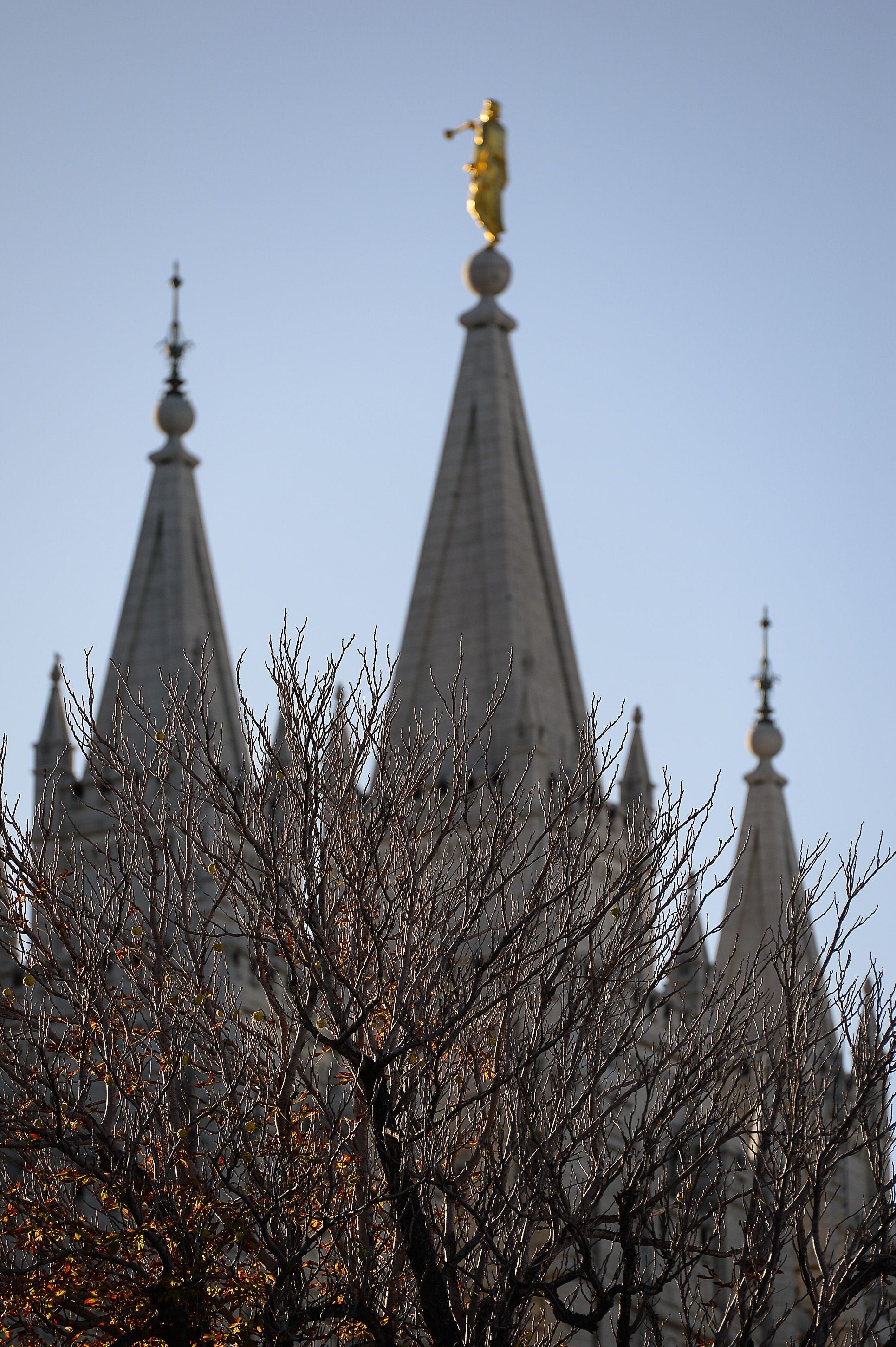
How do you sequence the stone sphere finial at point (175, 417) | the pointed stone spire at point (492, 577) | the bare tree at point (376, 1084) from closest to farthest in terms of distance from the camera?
the bare tree at point (376, 1084) < the pointed stone spire at point (492, 577) < the stone sphere finial at point (175, 417)

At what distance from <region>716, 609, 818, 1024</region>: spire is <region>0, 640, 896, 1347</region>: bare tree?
83.9ft

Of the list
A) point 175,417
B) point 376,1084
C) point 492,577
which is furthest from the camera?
point 175,417

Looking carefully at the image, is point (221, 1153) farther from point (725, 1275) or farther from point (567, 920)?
point (725, 1275)

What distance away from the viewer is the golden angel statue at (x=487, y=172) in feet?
Result: 142

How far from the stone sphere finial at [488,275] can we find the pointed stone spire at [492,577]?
19 millimetres

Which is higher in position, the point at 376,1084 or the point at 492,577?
the point at 492,577

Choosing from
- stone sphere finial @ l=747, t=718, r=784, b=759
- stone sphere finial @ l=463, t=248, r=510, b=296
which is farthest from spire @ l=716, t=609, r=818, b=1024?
stone sphere finial @ l=463, t=248, r=510, b=296

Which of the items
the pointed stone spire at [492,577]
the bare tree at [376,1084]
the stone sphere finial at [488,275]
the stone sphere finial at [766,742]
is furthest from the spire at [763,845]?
the bare tree at [376,1084]

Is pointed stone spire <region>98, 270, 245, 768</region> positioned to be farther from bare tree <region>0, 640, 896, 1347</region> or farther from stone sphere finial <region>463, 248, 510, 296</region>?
bare tree <region>0, 640, 896, 1347</region>

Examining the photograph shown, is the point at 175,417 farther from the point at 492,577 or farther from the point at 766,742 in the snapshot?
the point at 766,742

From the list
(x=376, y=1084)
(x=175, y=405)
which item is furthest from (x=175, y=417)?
(x=376, y=1084)

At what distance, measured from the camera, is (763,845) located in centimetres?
4500

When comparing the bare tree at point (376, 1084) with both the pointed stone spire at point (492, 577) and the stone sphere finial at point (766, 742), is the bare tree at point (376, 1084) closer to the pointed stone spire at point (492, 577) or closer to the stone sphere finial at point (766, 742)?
the pointed stone spire at point (492, 577)

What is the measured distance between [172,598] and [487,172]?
33.8 ft
